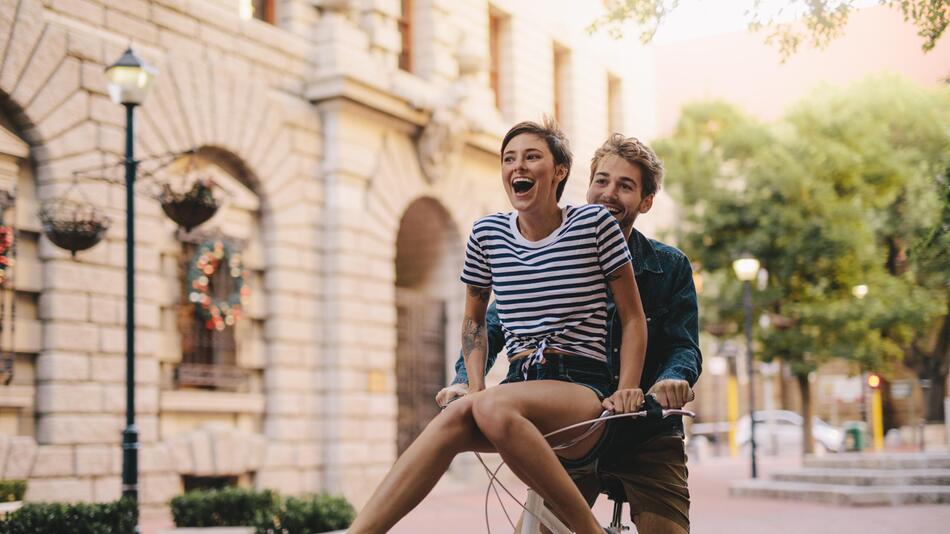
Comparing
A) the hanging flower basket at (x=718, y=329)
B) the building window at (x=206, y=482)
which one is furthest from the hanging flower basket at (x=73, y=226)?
the hanging flower basket at (x=718, y=329)

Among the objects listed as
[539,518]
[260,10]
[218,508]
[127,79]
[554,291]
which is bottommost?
[218,508]

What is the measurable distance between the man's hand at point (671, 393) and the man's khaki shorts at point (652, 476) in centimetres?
45

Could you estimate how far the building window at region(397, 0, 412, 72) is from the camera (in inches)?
808

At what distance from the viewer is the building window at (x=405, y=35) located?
67.4 ft

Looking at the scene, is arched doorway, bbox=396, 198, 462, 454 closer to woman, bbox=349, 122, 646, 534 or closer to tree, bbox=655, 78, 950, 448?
tree, bbox=655, 78, 950, 448

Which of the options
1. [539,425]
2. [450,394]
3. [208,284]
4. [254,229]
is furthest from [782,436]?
[539,425]

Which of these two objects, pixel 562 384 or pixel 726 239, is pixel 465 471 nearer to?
pixel 726 239

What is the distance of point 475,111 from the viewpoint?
2078 centimetres

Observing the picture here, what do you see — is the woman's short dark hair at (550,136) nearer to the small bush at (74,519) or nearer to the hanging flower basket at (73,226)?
the small bush at (74,519)

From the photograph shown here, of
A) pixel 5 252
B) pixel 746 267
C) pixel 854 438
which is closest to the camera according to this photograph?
pixel 5 252

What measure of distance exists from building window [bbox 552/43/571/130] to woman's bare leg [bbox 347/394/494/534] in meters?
22.7

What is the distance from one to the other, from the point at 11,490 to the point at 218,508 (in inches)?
84.3

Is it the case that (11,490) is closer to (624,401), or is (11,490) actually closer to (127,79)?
(127,79)

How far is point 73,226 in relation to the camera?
11.8 metres
